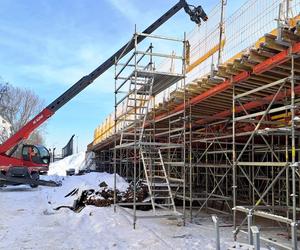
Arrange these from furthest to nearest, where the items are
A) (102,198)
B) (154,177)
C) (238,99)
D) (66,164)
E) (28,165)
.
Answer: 1. (66,164)
2. (28,165)
3. (102,198)
4. (154,177)
5. (238,99)

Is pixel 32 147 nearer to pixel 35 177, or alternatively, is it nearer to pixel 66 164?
pixel 35 177

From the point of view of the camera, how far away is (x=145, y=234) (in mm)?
8656

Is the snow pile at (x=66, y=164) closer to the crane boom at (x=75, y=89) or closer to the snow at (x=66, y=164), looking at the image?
the snow at (x=66, y=164)

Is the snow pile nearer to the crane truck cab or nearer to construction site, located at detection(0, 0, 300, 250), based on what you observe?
the crane truck cab

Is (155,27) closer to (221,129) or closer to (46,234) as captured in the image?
(221,129)

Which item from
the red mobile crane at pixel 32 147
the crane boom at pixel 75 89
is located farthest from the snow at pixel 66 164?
the crane boom at pixel 75 89

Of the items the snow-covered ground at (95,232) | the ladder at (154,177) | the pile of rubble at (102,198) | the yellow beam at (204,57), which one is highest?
the yellow beam at (204,57)

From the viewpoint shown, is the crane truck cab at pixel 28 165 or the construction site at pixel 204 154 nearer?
the construction site at pixel 204 154

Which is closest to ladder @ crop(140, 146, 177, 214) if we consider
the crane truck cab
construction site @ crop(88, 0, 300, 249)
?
construction site @ crop(88, 0, 300, 249)

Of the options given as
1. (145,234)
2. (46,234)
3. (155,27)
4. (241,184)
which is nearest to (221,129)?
(241,184)

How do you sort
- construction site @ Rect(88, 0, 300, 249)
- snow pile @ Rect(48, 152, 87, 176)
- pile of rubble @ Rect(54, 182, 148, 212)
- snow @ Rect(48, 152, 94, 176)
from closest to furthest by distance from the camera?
construction site @ Rect(88, 0, 300, 249) < pile of rubble @ Rect(54, 182, 148, 212) < snow @ Rect(48, 152, 94, 176) < snow pile @ Rect(48, 152, 87, 176)

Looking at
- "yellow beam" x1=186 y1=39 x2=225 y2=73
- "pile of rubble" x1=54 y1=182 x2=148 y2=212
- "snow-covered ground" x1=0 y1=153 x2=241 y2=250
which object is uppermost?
"yellow beam" x1=186 y1=39 x2=225 y2=73

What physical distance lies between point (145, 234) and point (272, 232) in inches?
118

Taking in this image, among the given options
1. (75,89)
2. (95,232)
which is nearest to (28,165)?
(75,89)
